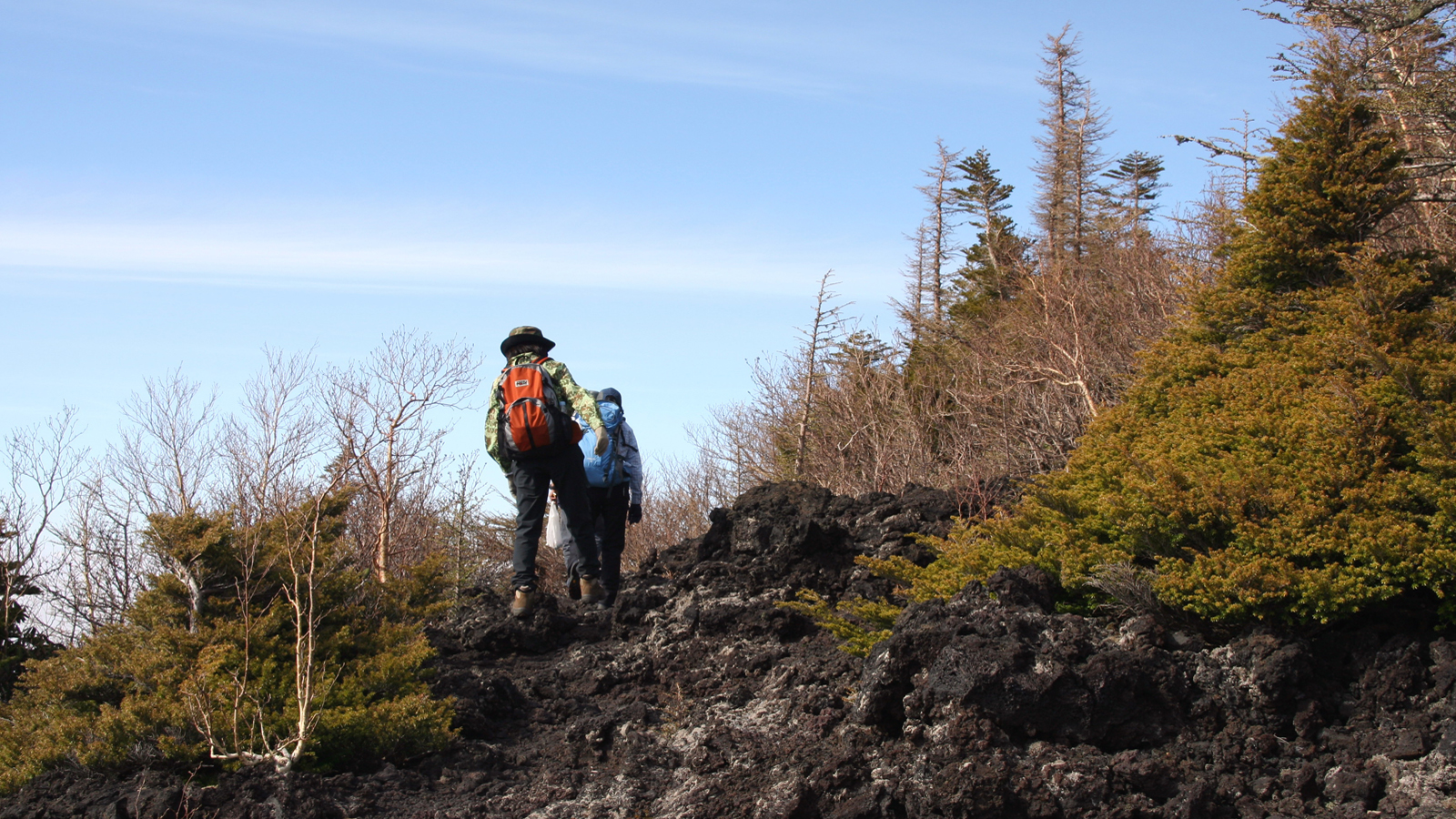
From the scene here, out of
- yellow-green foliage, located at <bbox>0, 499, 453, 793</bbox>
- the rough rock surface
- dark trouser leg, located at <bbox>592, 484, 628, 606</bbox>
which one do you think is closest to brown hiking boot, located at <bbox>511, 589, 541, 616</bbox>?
dark trouser leg, located at <bbox>592, 484, 628, 606</bbox>

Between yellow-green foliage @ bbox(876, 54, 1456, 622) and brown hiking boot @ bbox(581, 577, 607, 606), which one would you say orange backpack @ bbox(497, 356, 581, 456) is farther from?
yellow-green foliage @ bbox(876, 54, 1456, 622)

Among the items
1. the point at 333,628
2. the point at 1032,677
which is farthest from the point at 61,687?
the point at 1032,677

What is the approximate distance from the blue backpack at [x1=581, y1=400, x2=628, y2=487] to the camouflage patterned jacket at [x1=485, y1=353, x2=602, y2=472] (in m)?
Answer: 0.68

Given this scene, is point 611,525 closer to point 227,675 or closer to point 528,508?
point 528,508

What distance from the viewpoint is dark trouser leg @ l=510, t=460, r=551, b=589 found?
7.05 metres

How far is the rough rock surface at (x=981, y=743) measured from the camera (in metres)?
3.79

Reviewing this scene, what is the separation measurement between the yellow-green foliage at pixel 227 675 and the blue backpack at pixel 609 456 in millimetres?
2332

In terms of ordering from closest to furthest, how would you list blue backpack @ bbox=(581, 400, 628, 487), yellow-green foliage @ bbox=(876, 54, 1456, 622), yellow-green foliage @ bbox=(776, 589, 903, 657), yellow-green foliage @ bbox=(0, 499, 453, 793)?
yellow-green foliage @ bbox=(876, 54, 1456, 622), yellow-green foliage @ bbox=(0, 499, 453, 793), yellow-green foliage @ bbox=(776, 589, 903, 657), blue backpack @ bbox=(581, 400, 628, 487)

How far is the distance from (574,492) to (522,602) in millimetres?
852

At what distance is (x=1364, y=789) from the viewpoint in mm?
3676

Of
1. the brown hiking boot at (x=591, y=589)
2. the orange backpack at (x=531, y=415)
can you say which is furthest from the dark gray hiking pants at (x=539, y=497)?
the brown hiking boot at (x=591, y=589)

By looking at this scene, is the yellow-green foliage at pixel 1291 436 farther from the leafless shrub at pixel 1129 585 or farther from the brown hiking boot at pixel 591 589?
the brown hiking boot at pixel 591 589

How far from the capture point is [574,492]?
7.14 meters

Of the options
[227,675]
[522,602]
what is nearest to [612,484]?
[522,602]
